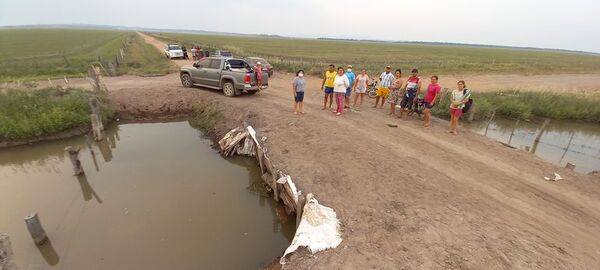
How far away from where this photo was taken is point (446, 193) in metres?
6.16

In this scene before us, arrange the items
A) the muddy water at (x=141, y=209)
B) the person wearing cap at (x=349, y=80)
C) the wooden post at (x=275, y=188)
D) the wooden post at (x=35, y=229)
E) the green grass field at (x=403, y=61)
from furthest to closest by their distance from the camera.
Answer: the green grass field at (x=403, y=61)
the person wearing cap at (x=349, y=80)
the wooden post at (x=275, y=188)
the muddy water at (x=141, y=209)
the wooden post at (x=35, y=229)

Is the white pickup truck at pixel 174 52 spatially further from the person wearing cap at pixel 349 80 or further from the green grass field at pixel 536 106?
the green grass field at pixel 536 106

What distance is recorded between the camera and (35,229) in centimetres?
559

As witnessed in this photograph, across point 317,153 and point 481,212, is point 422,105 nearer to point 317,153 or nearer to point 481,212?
point 317,153

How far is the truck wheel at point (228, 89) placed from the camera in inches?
533

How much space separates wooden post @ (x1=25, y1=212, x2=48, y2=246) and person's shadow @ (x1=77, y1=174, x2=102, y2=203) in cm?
170

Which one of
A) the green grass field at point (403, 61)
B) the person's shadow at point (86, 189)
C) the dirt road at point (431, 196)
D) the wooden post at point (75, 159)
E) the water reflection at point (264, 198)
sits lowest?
the person's shadow at point (86, 189)

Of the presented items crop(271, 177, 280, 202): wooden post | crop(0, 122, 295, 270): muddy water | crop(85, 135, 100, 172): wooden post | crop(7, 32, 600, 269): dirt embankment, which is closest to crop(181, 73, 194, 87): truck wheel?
crop(0, 122, 295, 270): muddy water

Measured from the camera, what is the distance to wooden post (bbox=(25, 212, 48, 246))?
5.47m

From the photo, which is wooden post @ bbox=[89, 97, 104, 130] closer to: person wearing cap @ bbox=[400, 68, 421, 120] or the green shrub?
the green shrub

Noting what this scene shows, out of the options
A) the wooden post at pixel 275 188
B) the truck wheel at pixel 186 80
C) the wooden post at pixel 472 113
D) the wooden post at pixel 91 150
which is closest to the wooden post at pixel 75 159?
the wooden post at pixel 91 150

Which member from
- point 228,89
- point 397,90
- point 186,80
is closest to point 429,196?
point 397,90

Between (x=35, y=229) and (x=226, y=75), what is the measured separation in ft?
30.2

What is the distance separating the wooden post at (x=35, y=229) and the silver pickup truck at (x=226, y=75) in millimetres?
8779
